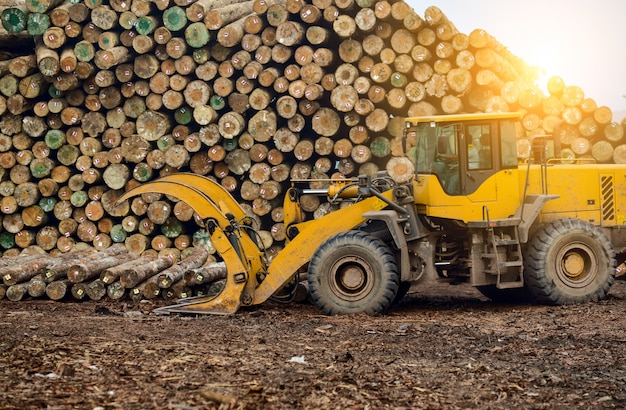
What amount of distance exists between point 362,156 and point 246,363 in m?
6.86

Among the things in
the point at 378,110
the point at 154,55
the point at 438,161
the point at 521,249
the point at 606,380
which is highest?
the point at 154,55

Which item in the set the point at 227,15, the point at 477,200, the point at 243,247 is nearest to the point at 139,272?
the point at 243,247

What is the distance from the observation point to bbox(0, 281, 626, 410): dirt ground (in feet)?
16.1

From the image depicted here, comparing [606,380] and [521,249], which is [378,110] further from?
[606,380]

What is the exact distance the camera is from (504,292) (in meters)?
9.85

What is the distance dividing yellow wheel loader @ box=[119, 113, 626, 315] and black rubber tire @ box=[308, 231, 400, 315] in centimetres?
1

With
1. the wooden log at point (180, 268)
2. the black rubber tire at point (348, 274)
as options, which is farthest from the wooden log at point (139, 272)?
the black rubber tire at point (348, 274)

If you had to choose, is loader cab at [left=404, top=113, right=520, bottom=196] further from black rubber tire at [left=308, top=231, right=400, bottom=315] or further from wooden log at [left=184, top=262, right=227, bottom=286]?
wooden log at [left=184, top=262, right=227, bottom=286]

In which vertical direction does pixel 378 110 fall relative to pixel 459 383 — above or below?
above

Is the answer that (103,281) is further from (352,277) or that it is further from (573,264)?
(573,264)

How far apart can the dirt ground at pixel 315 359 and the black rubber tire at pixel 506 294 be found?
1.69ft

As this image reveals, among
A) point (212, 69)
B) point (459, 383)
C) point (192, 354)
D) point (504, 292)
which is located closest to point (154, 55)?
point (212, 69)

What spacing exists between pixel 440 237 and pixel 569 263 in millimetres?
1401

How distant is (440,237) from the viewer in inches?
364
